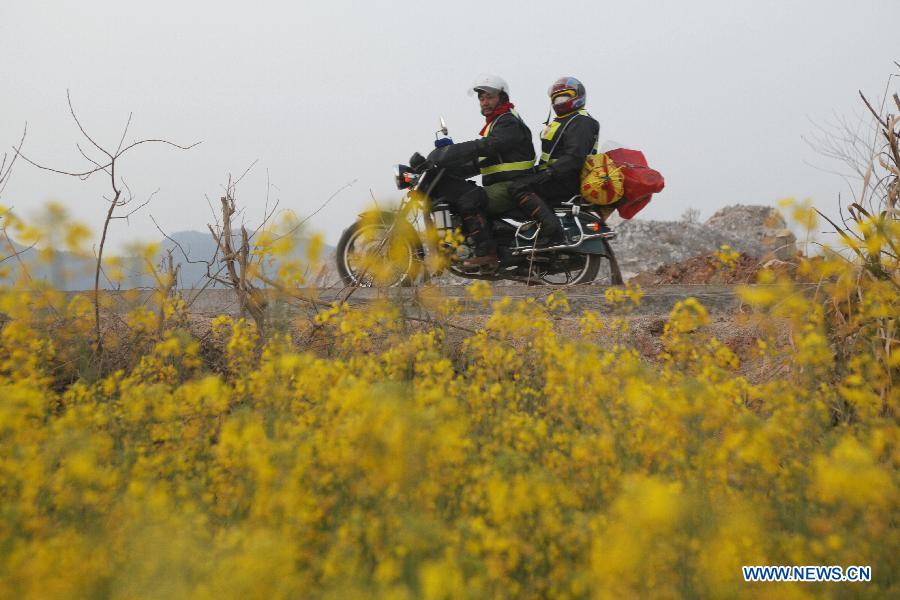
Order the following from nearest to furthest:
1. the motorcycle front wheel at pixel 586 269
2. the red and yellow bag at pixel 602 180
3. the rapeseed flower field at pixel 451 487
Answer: the rapeseed flower field at pixel 451 487
the red and yellow bag at pixel 602 180
the motorcycle front wheel at pixel 586 269

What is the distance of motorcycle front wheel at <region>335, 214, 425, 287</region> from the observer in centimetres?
461

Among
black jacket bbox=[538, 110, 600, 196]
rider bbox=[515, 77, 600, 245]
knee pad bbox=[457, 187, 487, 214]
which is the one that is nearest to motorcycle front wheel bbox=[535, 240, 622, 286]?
rider bbox=[515, 77, 600, 245]

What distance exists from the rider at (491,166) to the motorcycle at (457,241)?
98 millimetres

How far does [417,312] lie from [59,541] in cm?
284

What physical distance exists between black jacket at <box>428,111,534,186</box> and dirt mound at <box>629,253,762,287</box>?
2.90 metres

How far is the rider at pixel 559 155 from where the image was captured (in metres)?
5.38

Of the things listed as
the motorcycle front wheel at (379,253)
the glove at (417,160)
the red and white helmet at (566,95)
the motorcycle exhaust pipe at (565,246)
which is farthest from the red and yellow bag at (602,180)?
the motorcycle front wheel at (379,253)

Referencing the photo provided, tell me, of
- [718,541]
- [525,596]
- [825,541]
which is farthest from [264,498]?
[825,541]

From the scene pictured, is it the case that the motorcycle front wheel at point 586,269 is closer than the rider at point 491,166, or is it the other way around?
the rider at point 491,166

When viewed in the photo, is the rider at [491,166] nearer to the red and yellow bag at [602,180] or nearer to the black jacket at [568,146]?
the black jacket at [568,146]

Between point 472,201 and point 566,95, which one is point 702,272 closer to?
point 566,95

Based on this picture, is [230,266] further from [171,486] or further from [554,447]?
[554,447]

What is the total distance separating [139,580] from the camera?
1.37m

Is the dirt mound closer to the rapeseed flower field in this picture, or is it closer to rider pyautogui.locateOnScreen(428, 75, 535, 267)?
rider pyautogui.locateOnScreen(428, 75, 535, 267)
